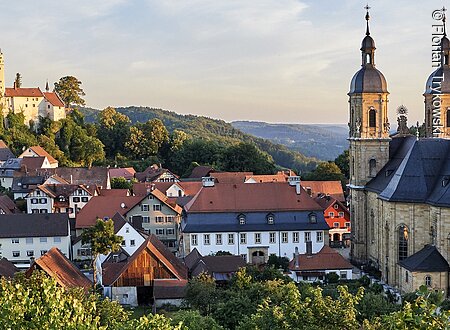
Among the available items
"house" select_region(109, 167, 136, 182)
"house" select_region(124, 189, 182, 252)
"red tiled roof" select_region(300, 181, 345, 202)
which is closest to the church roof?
"house" select_region(124, 189, 182, 252)

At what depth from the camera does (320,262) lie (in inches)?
1811

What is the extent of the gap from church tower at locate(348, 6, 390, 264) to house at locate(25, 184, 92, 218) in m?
32.1

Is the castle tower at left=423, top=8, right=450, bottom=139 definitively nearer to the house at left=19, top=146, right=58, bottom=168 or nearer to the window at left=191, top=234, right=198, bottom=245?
the window at left=191, top=234, right=198, bottom=245

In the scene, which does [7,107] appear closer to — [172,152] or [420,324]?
[172,152]

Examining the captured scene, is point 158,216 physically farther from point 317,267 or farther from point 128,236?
point 317,267

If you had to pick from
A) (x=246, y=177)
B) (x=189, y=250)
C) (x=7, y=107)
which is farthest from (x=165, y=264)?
(x=7, y=107)

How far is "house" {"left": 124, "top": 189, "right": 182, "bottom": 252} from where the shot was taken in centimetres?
6194

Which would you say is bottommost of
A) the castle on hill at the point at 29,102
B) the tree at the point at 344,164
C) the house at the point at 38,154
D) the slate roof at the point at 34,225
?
the slate roof at the point at 34,225

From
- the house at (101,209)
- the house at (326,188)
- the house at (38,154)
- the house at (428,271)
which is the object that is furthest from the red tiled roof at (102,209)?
the house at (38,154)

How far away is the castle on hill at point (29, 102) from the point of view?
118562 mm

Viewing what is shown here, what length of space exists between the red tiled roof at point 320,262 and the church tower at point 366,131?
7970mm

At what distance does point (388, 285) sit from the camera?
149 feet

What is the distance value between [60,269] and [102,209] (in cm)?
2390

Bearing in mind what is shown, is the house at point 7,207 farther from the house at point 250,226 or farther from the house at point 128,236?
the house at point 250,226
